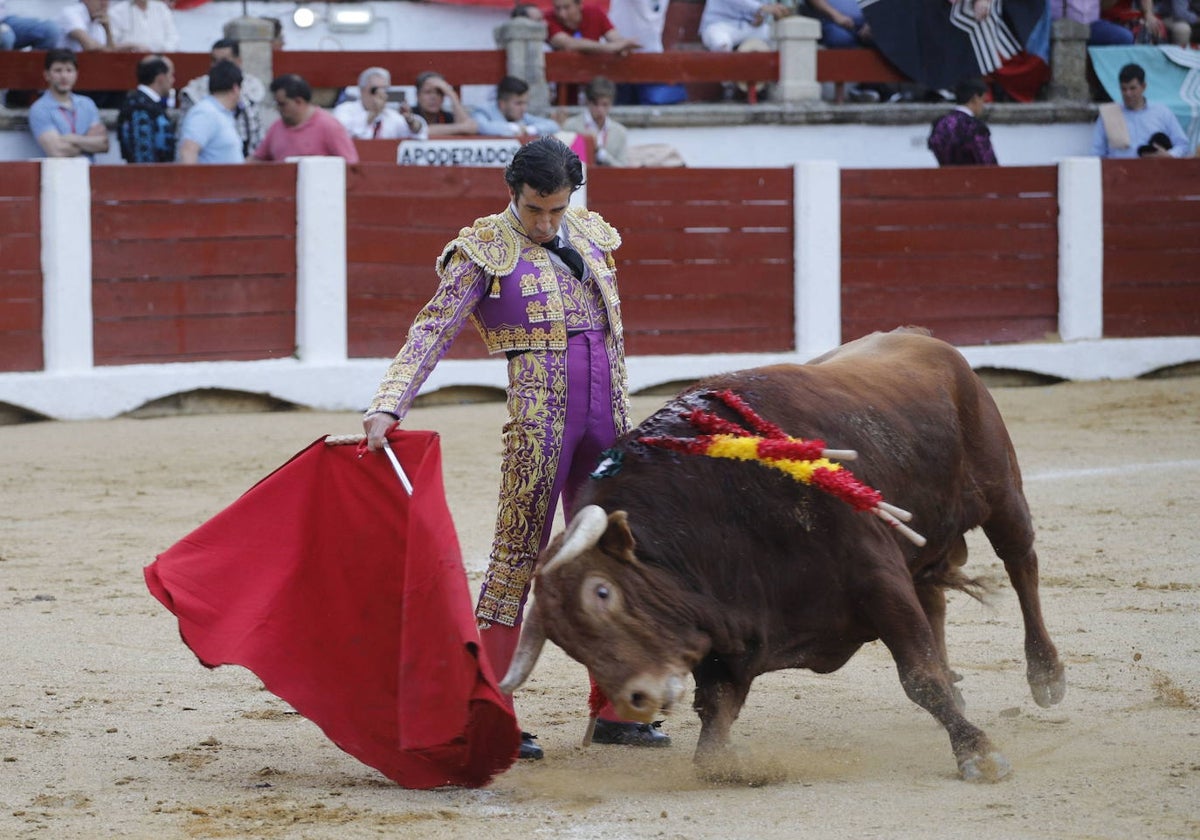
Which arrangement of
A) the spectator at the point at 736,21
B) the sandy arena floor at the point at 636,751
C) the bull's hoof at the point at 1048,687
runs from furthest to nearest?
the spectator at the point at 736,21, the bull's hoof at the point at 1048,687, the sandy arena floor at the point at 636,751

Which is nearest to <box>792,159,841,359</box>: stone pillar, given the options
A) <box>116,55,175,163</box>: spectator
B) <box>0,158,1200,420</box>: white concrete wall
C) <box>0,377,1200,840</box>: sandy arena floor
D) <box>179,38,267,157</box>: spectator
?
<box>0,158,1200,420</box>: white concrete wall

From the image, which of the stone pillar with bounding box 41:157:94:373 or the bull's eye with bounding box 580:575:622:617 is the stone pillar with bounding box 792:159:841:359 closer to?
the stone pillar with bounding box 41:157:94:373

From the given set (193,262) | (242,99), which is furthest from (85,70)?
(193,262)

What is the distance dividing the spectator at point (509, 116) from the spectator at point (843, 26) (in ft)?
9.01

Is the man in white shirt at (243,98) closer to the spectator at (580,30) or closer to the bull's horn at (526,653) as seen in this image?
the spectator at (580,30)

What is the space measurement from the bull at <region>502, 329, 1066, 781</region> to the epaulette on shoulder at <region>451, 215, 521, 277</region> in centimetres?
41

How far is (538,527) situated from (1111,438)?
4923 mm

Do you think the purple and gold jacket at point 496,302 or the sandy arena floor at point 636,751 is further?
the purple and gold jacket at point 496,302

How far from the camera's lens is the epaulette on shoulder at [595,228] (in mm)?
→ 3564

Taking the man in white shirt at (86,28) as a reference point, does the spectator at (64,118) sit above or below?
below

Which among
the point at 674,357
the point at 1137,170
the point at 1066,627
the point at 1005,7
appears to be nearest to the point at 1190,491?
the point at 1066,627

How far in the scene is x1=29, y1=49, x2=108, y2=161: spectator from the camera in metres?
8.55

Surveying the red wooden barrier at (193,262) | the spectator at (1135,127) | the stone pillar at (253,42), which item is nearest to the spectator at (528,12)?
the stone pillar at (253,42)

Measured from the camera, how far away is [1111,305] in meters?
10.0
